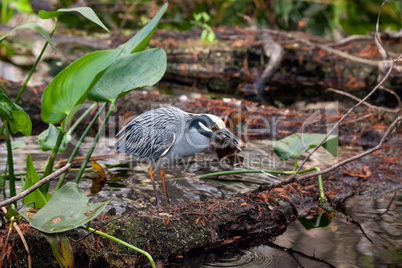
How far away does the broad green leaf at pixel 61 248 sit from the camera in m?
2.26

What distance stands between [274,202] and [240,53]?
610 cm

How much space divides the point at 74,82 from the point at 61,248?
890 millimetres

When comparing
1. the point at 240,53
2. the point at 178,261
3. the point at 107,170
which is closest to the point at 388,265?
the point at 178,261

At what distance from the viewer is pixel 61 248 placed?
7.48 ft

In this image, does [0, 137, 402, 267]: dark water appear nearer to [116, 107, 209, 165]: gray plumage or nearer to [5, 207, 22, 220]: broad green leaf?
[116, 107, 209, 165]: gray plumage

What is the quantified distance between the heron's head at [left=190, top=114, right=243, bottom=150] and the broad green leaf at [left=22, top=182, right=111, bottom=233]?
5.08ft

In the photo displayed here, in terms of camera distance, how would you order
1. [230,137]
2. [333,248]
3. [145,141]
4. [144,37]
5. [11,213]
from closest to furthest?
1. [11,213]
2. [144,37]
3. [333,248]
4. [230,137]
5. [145,141]

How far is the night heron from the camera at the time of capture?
11.9 ft

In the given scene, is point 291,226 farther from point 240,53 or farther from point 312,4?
point 312,4

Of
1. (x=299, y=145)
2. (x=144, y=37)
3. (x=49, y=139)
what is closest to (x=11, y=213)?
(x=49, y=139)

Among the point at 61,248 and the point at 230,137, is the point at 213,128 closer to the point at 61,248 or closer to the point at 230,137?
the point at 230,137

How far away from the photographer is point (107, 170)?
14.1 ft

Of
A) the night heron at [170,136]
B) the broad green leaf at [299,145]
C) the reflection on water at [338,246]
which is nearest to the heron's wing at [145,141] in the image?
the night heron at [170,136]

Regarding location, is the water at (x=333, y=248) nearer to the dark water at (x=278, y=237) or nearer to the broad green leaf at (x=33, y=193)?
the dark water at (x=278, y=237)
